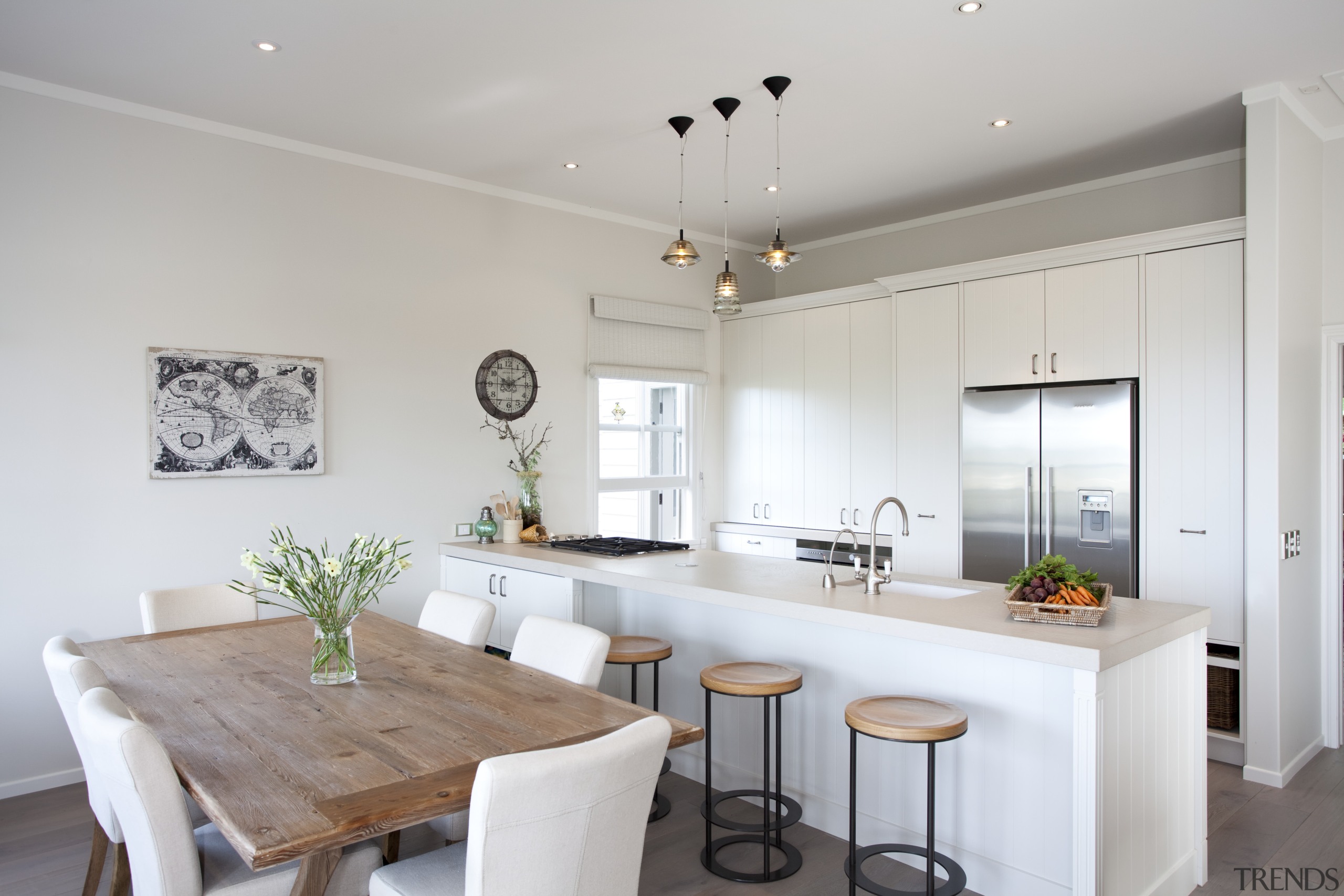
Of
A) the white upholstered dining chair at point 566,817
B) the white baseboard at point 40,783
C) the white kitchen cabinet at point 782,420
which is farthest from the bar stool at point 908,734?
the white baseboard at point 40,783

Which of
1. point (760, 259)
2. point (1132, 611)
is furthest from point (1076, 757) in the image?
point (760, 259)

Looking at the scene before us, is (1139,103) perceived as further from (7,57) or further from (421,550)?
(7,57)

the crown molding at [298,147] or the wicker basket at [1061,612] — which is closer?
the wicker basket at [1061,612]

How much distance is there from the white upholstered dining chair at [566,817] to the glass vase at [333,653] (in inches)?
37.0

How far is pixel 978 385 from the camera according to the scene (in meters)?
4.41

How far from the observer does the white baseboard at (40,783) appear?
10.6 ft

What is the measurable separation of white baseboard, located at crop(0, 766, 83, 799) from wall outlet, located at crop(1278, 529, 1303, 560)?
16.3ft

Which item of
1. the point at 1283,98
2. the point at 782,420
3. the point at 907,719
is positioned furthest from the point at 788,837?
the point at 1283,98

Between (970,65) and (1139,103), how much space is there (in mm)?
912

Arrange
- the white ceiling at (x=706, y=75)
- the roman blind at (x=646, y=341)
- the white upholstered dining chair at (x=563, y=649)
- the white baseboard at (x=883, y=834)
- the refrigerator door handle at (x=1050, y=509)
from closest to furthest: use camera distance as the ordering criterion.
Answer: the white upholstered dining chair at (x=563, y=649), the white baseboard at (x=883, y=834), the white ceiling at (x=706, y=75), the refrigerator door handle at (x=1050, y=509), the roman blind at (x=646, y=341)

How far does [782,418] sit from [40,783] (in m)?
4.24

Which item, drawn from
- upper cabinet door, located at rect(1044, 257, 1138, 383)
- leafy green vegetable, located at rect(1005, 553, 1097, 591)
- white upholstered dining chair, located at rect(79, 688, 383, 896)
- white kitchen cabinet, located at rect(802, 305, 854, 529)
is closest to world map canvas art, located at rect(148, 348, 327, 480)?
white upholstered dining chair, located at rect(79, 688, 383, 896)

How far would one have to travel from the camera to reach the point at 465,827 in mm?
2529

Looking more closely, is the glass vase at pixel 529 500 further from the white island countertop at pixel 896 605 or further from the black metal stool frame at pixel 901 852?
the black metal stool frame at pixel 901 852
